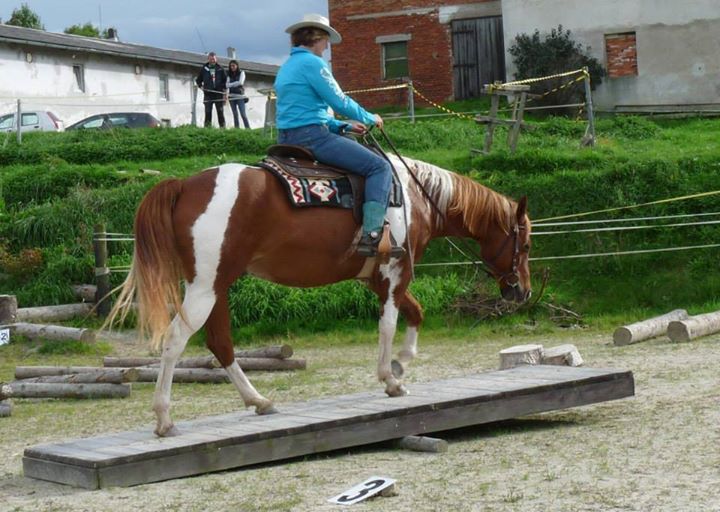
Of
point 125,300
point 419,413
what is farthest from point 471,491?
point 125,300

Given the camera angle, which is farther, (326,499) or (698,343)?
(698,343)

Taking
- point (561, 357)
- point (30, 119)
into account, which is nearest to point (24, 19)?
point (30, 119)

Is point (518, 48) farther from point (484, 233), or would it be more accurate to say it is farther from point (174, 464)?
point (174, 464)

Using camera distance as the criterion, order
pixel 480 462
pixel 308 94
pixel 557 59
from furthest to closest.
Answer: pixel 557 59 → pixel 308 94 → pixel 480 462

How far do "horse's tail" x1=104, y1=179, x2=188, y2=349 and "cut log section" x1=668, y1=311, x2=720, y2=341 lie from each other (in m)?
7.55

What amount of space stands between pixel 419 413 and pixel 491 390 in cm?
76

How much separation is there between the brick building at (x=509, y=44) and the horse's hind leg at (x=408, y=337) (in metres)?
22.1

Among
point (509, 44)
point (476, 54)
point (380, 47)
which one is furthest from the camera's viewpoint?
point (380, 47)

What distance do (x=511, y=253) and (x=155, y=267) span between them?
3.44 m

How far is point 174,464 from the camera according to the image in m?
7.98

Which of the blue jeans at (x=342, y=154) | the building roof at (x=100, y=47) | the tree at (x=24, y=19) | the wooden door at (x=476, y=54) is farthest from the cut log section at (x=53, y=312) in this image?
the tree at (x=24, y=19)

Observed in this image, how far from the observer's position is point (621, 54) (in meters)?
32.5

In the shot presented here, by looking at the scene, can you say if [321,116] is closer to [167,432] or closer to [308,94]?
[308,94]

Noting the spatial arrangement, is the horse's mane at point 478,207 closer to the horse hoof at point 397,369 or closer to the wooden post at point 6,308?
the horse hoof at point 397,369
